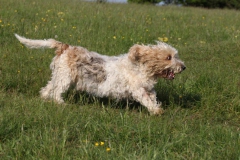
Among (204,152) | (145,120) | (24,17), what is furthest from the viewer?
(24,17)

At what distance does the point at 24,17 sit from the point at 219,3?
1328 inches

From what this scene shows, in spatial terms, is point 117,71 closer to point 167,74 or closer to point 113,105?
point 113,105

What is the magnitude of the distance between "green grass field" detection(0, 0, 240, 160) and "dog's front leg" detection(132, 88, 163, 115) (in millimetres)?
146

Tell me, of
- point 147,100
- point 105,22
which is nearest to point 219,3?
point 105,22

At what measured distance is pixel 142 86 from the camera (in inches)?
221

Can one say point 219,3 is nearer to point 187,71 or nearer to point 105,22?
point 105,22

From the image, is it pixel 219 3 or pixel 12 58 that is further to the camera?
pixel 219 3

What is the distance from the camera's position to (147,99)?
551 cm

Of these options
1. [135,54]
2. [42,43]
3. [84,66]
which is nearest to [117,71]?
[135,54]

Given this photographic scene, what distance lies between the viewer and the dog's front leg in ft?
17.7

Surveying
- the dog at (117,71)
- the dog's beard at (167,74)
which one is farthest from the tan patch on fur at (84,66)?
the dog's beard at (167,74)

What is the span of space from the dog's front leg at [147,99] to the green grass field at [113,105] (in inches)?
5.7

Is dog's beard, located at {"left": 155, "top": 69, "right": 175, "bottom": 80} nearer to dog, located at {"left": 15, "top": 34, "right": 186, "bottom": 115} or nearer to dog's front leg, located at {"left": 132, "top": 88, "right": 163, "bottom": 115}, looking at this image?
dog, located at {"left": 15, "top": 34, "right": 186, "bottom": 115}

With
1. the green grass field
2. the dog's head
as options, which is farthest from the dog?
the green grass field
